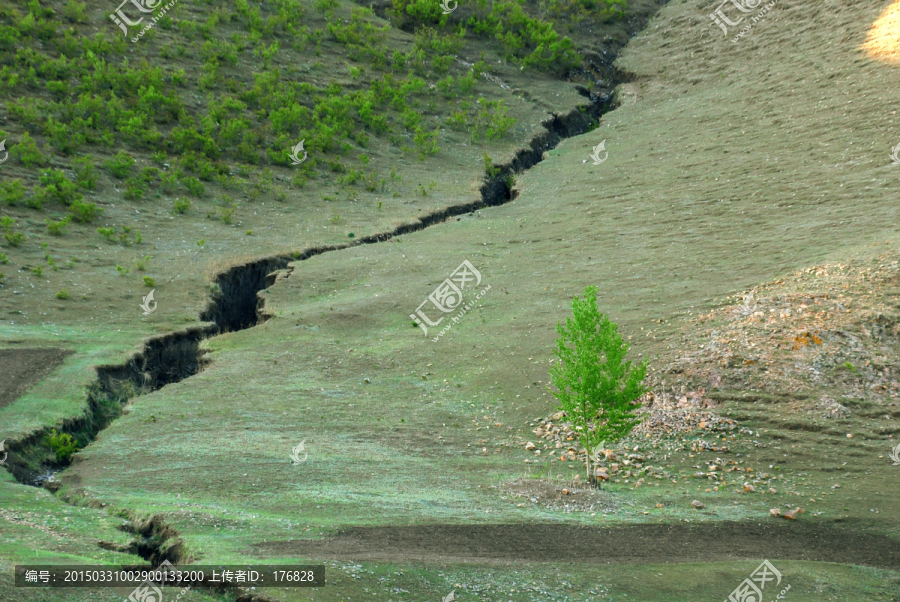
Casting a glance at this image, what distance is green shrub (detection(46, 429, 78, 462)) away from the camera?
15.3 m

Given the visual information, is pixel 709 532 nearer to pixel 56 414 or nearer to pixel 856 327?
pixel 856 327

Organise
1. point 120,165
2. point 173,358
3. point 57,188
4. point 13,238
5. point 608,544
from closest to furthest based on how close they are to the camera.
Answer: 1. point 608,544
2. point 173,358
3. point 13,238
4. point 57,188
5. point 120,165

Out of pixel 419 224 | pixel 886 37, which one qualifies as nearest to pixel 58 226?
pixel 419 224

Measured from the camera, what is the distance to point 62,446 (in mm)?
15391

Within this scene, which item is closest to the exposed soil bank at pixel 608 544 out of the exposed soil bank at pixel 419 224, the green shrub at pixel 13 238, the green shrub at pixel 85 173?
the exposed soil bank at pixel 419 224

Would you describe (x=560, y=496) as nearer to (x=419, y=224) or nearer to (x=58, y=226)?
(x=419, y=224)

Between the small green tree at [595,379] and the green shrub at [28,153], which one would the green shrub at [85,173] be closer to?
the green shrub at [28,153]

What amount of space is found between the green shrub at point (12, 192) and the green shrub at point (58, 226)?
5.17 ft

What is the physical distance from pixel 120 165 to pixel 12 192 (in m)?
5.06

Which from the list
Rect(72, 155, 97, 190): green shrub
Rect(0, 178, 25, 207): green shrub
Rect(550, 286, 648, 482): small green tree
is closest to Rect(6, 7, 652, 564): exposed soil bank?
Rect(550, 286, 648, 482): small green tree

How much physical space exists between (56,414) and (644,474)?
12.6 meters

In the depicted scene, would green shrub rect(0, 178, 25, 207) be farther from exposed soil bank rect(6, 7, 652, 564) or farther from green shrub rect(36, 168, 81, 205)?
exposed soil bank rect(6, 7, 652, 564)

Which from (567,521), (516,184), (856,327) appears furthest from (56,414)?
(516,184)

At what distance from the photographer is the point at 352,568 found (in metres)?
9.98
